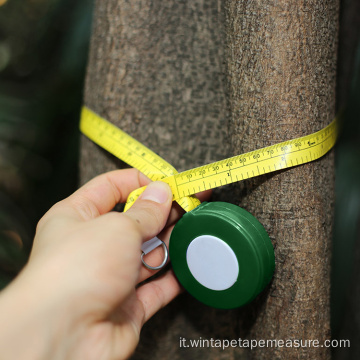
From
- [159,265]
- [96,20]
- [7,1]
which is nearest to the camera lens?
[159,265]

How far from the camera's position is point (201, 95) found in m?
1.03

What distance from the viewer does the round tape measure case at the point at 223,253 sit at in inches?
31.6

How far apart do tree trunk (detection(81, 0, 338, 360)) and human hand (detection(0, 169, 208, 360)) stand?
0.75 feet

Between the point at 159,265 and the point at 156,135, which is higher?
the point at 156,135

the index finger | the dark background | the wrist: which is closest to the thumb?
the index finger

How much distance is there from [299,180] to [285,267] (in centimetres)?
21

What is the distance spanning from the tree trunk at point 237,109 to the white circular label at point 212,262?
109 millimetres

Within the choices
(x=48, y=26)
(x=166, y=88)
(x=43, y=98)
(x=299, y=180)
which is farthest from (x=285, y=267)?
(x=48, y=26)

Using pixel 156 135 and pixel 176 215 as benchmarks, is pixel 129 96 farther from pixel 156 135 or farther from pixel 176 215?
pixel 176 215

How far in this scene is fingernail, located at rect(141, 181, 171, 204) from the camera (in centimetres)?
88

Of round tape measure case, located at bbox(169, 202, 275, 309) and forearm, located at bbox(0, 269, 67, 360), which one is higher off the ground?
forearm, located at bbox(0, 269, 67, 360)

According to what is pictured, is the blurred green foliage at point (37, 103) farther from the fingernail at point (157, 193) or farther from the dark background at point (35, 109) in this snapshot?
the fingernail at point (157, 193)

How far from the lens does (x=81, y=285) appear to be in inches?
26.8

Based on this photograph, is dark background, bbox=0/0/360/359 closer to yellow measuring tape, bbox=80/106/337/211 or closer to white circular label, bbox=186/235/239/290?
yellow measuring tape, bbox=80/106/337/211
